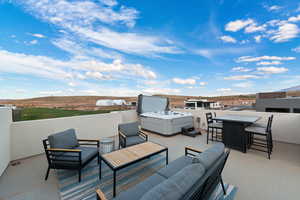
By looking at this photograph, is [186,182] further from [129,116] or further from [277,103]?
[277,103]

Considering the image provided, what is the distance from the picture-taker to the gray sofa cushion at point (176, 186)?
71cm

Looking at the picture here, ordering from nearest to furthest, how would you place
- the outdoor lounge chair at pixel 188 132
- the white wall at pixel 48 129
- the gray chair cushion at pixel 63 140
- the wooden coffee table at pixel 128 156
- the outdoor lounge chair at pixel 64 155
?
1. the wooden coffee table at pixel 128 156
2. the outdoor lounge chair at pixel 64 155
3. the gray chair cushion at pixel 63 140
4. the white wall at pixel 48 129
5. the outdoor lounge chair at pixel 188 132

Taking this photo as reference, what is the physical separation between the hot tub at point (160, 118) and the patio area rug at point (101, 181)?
2030mm

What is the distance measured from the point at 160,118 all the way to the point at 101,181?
306cm

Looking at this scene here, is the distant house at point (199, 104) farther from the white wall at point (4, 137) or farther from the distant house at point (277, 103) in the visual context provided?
the white wall at point (4, 137)

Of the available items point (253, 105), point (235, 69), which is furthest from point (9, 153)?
point (253, 105)

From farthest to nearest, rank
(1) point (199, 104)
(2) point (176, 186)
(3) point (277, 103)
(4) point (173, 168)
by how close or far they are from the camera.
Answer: (3) point (277, 103) < (1) point (199, 104) < (4) point (173, 168) < (2) point (176, 186)

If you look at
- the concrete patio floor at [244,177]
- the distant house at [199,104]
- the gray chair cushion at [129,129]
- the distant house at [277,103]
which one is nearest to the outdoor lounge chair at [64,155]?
the concrete patio floor at [244,177]

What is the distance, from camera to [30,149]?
297 cm

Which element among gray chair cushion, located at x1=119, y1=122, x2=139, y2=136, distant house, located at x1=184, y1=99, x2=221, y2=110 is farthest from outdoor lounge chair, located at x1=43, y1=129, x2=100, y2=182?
distant house, located at x1=184, y1=99, x2=221, y2=110

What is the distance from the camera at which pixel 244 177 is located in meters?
2.14

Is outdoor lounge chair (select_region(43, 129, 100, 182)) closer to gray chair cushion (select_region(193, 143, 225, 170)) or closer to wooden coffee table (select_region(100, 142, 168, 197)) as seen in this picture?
wooden coffee table (select_region(100, 142, 168, 197))

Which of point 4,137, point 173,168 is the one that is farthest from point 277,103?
point 4,137

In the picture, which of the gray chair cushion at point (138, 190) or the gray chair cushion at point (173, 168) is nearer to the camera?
the gray chair cushion at point (138, 190)
